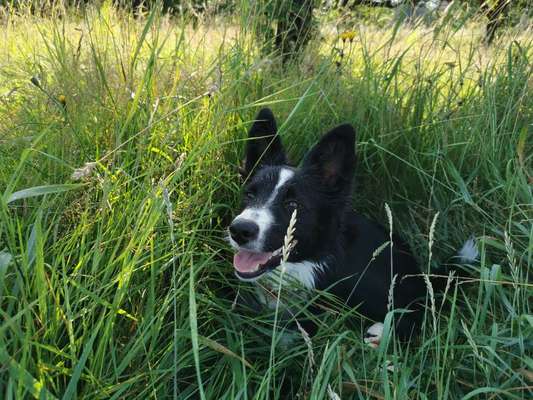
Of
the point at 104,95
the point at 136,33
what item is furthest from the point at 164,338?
the point at 136,33

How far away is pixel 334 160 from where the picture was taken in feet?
7.73

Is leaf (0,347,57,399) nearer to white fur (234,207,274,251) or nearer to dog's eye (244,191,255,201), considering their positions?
white fur (234,207,274,251)

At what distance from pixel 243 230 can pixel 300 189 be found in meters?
0.43

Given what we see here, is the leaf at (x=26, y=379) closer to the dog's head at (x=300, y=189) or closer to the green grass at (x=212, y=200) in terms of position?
the green grass at (x=212, y=200)

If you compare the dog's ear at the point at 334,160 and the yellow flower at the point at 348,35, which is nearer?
the dog's ear at the point at 334,160

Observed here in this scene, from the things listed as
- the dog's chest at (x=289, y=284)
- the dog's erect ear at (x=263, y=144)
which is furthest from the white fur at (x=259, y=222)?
the dog's erect ear at (x=263, y=144)

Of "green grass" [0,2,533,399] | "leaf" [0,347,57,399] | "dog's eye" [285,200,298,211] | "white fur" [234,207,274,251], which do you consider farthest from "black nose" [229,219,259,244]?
"leaf" [0,347,57,399]

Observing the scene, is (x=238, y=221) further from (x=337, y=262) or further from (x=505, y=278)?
(x=505, y=278)

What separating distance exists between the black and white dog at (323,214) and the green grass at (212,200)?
0.12m

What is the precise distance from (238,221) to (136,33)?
126cm

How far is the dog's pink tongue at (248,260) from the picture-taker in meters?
2.06

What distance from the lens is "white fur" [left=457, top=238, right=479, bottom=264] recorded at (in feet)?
A: 7.84

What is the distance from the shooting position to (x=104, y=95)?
7.84ft

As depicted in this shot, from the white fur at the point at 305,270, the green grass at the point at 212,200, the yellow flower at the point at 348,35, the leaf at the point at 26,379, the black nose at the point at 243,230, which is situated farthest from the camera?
the yellow flower at the point at 348,35
